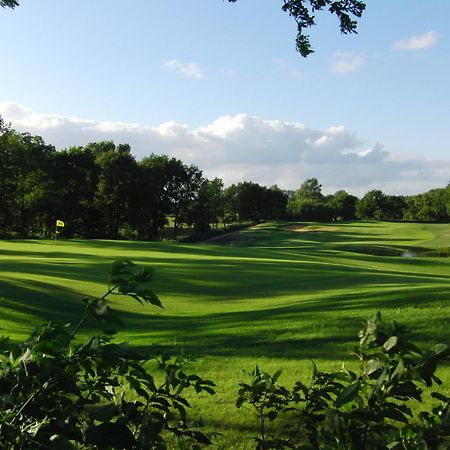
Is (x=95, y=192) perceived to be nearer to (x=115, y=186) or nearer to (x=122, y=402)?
(x=115, y=186)

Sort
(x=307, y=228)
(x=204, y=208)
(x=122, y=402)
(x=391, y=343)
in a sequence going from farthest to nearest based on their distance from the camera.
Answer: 1. (x=204, y=208)
2. (x=307, y=228)
3. (x=122, y=402)
4. (x=391, y=343)

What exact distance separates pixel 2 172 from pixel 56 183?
8098mm

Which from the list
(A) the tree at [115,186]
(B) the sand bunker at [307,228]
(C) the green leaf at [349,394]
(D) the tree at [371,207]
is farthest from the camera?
(D) the tree at [371,207]

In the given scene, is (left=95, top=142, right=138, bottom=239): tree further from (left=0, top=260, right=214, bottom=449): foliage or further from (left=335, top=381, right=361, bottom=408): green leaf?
(left=335, top=381, right=361, bottom=408): green leaf

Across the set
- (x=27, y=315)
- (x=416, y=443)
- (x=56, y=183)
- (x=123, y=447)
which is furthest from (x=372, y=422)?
(x=56, y=183)

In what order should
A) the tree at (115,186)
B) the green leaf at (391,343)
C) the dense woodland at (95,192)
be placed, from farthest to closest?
1. the tree at (115,186)
2. the dense woodland at (95,192)
3. the green leaf at (391,343)

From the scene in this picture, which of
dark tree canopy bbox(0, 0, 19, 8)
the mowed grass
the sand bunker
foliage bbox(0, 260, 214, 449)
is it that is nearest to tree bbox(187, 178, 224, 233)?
the sand bunker

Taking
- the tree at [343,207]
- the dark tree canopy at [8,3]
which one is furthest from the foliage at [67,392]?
the tree at [343,207]

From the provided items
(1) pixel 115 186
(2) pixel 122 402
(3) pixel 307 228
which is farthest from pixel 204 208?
(2) pixel 122 402

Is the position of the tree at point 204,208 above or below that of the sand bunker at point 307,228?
above

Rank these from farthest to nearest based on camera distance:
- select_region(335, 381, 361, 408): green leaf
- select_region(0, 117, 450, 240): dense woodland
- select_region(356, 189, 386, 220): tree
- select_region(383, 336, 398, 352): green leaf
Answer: select_region(356, 189, 386, 220): tree
select_region(0, 117, 450, 240): dense woodland
select_region(383, 336, 398, 352): green leaf
select_region(335, 381, 361, 408): green leaf

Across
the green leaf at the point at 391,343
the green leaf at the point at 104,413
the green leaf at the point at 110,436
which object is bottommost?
the green leaf at the point at 110,436

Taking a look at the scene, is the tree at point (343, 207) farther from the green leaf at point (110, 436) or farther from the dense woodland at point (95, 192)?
the green leaf at point (110, 436)

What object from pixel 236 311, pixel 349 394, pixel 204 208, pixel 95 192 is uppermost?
pixel 95 192
